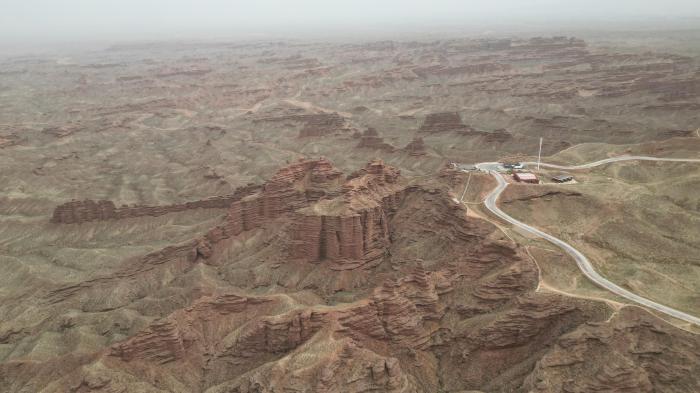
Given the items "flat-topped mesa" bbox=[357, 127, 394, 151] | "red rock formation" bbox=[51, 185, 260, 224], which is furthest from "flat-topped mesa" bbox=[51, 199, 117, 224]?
"flat-topped mesa" bbox=[357, 127, 394, 151]

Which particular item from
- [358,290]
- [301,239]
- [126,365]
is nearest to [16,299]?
[126,365]

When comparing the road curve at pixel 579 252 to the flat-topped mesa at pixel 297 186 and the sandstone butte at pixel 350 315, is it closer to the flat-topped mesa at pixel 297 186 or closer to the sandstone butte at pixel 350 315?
the sandstone butte at pixel 350 315

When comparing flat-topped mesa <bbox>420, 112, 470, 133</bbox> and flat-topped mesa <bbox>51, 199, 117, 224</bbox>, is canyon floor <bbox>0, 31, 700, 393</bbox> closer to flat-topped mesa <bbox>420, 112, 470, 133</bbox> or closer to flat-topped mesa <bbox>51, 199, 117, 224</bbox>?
flat-topped mesa <bbox>51, 199, 117, 224</bbox>

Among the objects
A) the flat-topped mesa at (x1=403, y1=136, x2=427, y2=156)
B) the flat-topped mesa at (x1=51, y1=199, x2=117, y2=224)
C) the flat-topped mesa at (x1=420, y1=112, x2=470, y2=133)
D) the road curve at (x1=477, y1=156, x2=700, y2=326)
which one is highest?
the road curve at (x1=477, y1=156, x2=700, y2=326)

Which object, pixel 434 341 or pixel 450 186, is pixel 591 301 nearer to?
pixel 434 341

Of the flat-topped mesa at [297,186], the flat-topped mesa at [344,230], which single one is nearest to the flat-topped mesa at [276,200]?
the flat-topped mesa at [297,186]

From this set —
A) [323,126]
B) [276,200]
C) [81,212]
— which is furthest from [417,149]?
[81,212]
